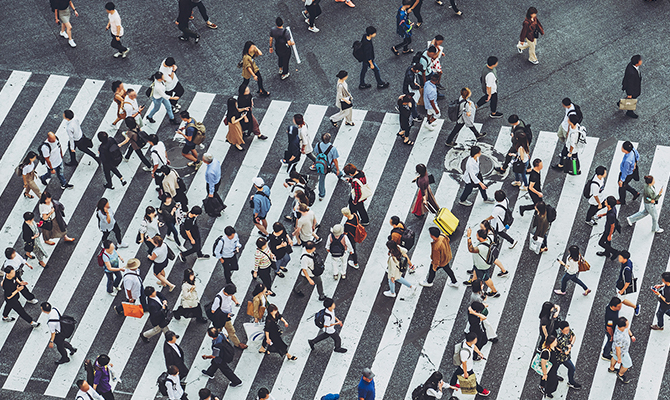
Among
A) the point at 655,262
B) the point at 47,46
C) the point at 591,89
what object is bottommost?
the point at 655,262

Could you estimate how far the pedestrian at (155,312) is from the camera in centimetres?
1928

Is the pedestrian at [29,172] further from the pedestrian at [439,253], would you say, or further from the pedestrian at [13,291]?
the pedestrian at [439,253]

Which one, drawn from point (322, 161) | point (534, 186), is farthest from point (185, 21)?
point (534, 186)

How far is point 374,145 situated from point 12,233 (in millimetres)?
9058

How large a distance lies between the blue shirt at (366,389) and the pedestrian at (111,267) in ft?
20.4

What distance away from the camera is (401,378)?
19.3 m

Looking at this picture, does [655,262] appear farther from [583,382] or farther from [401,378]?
[401,378]

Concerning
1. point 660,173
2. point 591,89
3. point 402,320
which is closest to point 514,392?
point 402,320

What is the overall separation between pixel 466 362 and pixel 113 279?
314 inches

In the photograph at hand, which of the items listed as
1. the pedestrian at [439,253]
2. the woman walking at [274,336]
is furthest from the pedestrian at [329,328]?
the pedestrian at [439,253]

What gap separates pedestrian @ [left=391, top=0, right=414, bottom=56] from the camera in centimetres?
2520

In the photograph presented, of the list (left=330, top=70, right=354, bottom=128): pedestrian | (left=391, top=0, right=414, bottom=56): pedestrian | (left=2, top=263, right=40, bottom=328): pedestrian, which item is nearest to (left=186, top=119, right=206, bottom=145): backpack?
(left=330, top=70, right=354, bottom=128): pedestrian

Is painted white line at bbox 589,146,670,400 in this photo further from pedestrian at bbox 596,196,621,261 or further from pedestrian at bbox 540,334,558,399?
pedestrian at bbox 540,334,558,399

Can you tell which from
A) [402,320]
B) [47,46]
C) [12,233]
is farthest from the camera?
[47,46]
